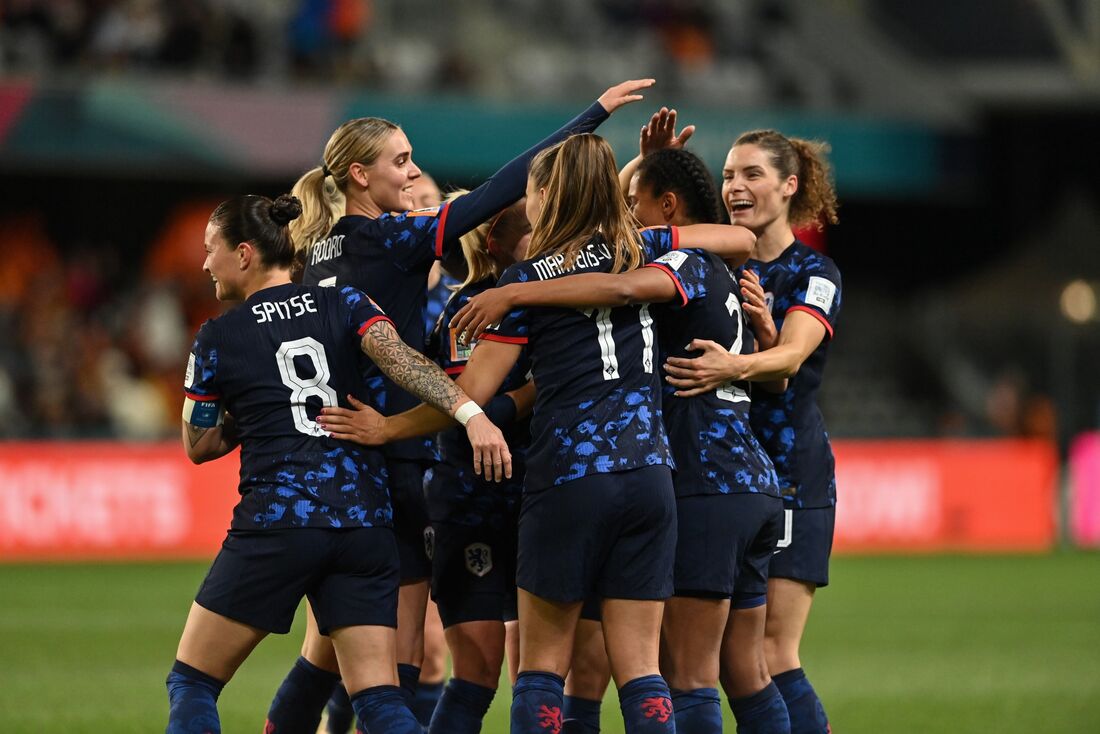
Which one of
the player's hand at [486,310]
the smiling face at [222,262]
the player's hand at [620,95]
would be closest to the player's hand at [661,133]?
the player's hand at [620,95]

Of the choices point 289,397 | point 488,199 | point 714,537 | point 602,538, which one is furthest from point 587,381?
point 289,397

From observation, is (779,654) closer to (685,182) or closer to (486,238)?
(685,182)

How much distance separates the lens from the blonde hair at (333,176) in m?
5.86

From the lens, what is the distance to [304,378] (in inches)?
205

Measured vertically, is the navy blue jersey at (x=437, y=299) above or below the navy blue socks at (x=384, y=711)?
above

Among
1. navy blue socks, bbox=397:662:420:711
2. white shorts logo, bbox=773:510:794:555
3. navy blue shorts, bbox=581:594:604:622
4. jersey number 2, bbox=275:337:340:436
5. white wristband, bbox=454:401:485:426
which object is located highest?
jersey number 2, bbox=275:337:340:436

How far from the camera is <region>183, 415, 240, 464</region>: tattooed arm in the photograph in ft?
17.5

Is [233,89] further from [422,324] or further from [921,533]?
[422,324]

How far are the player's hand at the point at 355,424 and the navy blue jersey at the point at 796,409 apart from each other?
4.82 feet

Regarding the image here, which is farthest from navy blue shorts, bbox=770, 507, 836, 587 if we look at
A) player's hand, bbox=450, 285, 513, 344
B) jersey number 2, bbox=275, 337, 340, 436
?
jersey number 2, bbox=275, 337, 340, 436

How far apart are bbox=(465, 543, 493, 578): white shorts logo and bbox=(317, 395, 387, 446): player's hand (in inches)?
27.5

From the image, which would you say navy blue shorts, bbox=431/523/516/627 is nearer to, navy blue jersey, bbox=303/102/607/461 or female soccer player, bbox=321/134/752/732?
navy blue jersey, bbox=303/102/607/461

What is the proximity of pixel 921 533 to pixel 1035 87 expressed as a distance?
772cm

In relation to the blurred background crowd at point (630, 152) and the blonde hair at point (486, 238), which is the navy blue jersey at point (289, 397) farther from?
the blurred background crowd at point (630, 152)
